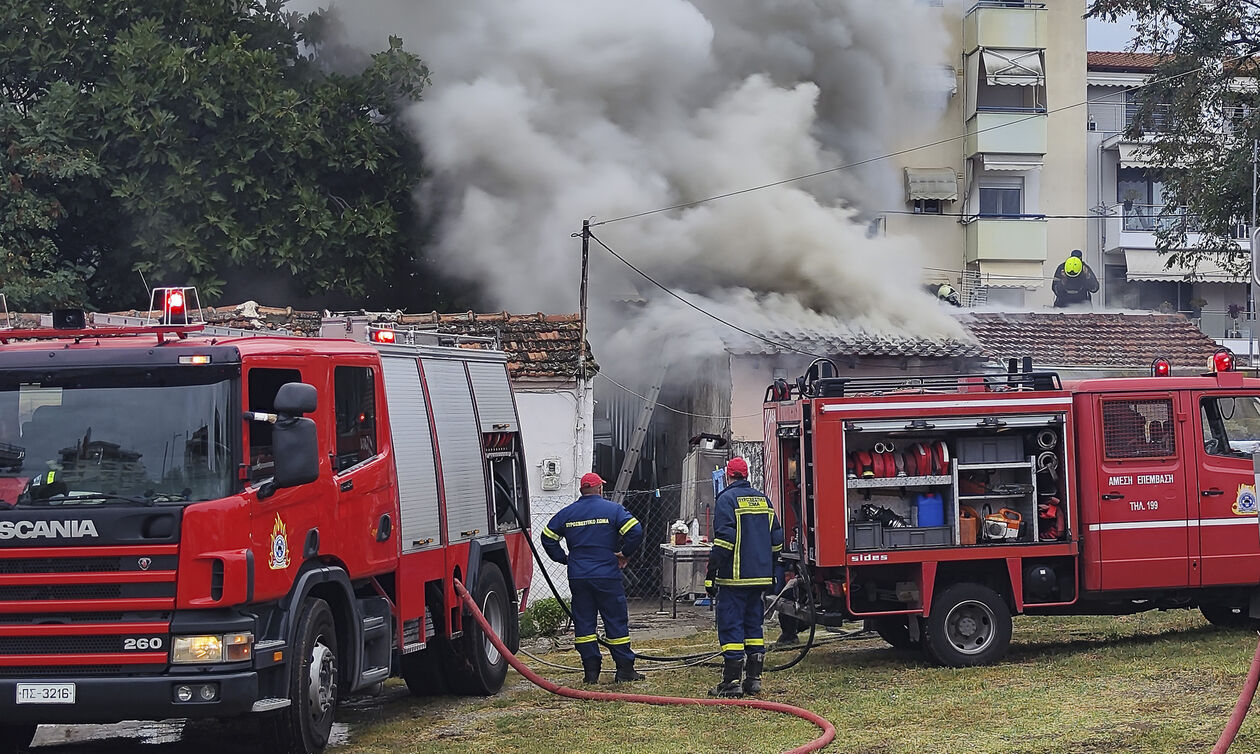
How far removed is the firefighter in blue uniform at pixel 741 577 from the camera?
10.4 metres

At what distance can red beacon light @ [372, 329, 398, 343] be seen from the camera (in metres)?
9.62

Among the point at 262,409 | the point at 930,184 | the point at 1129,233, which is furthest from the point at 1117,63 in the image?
the point at 262,409

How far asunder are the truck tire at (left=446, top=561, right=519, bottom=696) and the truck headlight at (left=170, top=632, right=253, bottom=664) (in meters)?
3.48

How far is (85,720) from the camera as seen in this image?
7254 millimetres

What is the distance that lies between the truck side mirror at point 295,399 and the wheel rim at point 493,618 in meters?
3.82

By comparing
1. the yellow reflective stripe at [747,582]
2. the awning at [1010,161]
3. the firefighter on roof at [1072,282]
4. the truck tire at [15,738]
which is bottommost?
the truck tire at [15,738]

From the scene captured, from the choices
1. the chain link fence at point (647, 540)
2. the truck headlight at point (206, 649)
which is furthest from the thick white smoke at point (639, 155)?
the truck headlight at point (206, 649)

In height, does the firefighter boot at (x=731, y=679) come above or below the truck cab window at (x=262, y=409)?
below

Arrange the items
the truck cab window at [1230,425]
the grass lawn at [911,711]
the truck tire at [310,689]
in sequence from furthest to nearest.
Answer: the truck cab window at [1230,425], the grass lawn at [911,711], the truck tire at [310,689]

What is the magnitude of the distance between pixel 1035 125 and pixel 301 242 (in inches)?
811

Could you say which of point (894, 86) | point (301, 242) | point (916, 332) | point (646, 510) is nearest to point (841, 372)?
point (916, 332)

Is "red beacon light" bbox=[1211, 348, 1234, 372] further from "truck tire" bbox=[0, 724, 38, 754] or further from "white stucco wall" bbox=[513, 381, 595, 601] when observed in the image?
"truck tire" bbox=[0, 724, 38, 754]

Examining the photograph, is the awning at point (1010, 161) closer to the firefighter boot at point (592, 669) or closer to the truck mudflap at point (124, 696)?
the firefighter boot at point (592, 669)

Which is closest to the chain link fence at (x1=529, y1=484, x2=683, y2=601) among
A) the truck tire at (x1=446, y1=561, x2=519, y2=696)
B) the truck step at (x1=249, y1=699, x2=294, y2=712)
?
the truck tire at (x1=446, y1=561, x2=519, y2=696)
